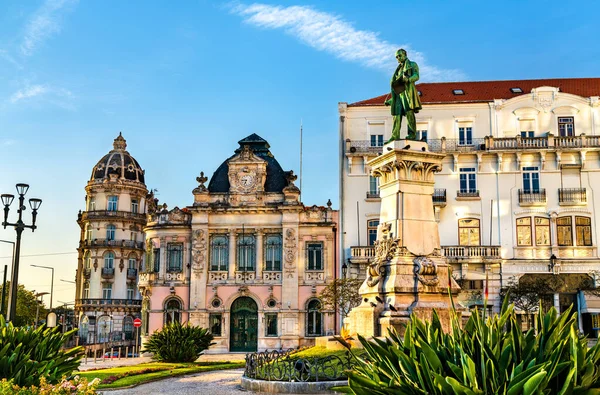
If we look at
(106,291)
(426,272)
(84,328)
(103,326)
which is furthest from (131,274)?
(426,272)

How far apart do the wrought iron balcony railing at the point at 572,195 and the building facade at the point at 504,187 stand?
59 mm

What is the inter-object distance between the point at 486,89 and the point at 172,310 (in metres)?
25.6

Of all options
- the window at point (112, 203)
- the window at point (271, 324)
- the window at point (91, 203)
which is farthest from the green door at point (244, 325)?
the window at point (91, 203)

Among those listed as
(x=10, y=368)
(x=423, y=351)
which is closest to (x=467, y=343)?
(x=423, y=351)

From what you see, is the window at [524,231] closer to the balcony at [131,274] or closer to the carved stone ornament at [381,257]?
the carved stone ornament at [381,257]

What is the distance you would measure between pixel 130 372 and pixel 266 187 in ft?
86.6

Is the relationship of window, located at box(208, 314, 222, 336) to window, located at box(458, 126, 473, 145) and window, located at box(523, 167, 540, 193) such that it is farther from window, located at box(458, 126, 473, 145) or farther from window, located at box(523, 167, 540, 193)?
window, located at box(523, 167, 540, 193)

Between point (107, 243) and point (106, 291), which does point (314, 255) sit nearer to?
point (107, 243)

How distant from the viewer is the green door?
45375 millimetres

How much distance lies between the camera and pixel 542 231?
41.6 metres

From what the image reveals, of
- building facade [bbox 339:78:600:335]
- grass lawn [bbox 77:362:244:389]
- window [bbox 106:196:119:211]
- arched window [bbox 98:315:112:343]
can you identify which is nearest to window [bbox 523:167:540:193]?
building facade [bbox 339:78:600:335]

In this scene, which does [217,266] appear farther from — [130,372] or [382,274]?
[382,274]

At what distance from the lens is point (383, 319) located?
59.4 feet

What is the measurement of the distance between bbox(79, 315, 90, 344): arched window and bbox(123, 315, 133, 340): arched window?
11.1 ft
